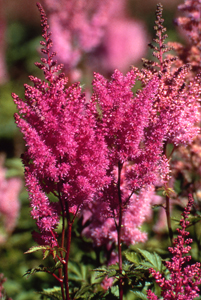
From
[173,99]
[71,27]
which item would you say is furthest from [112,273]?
[71,27]

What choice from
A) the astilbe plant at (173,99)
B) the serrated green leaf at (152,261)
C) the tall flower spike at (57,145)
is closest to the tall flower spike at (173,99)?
the astilbe plant at (173,99)

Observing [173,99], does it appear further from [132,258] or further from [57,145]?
[132,258]

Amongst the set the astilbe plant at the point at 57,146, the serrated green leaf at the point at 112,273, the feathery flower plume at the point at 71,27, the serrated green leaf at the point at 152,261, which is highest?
the feathery flower plume at the point at 71,27

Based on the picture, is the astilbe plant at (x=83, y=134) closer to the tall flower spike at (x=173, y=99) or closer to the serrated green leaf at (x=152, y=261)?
the tall flower spike at (x=173, y=99)

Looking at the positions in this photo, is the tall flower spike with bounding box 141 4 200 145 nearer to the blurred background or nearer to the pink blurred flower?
the blurred background

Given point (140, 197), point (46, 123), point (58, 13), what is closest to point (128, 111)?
point (46, 123)

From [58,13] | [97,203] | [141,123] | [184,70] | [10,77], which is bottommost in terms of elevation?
[97,203]

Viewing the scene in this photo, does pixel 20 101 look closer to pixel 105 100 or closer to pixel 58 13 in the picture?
pixel 105 100
